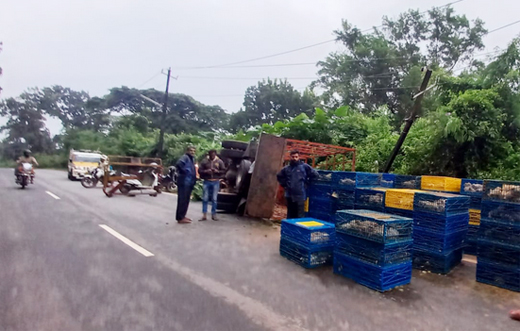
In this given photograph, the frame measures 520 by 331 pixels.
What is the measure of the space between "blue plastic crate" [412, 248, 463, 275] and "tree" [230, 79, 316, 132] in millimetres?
38501

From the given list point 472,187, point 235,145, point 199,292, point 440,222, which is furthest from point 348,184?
point 235,145

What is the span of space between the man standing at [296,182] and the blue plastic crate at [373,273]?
2.23 metres

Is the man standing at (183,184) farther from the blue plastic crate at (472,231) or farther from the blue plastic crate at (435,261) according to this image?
the blue plastic crate at (472,231)

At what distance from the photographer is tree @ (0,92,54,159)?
2132 inches

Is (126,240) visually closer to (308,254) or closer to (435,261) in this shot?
(308,254)

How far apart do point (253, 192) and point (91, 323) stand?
5.92 meters

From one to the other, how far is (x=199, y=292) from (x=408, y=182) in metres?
5.20

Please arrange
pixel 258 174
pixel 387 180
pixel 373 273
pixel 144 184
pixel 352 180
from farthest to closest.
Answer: pixel 144 184 → pixel 258 174 → pixel 387 180 → pixel 352 180 → pixel 373 273

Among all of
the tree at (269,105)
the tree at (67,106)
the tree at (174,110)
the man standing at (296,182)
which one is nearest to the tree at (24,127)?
the tree at (67,106)

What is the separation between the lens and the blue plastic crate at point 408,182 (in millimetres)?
6816

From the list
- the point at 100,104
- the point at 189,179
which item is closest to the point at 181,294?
the point at 189,179

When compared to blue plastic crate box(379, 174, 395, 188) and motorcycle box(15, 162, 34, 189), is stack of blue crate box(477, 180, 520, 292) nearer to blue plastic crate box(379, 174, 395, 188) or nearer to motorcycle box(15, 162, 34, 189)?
blue plastic crate box(379, 174, 395, 188)

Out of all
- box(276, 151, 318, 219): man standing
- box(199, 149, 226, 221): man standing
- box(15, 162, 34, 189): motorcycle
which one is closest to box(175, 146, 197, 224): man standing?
box(199, 149, 226, 221): man standing

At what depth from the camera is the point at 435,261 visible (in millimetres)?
4895
